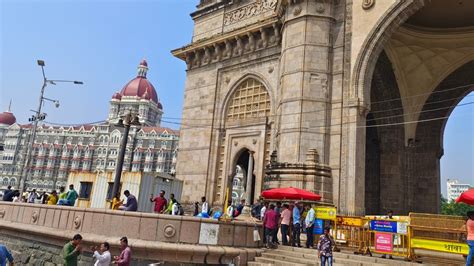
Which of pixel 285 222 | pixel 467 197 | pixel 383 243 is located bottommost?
pixel 383 243

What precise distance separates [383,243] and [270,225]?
121 inches

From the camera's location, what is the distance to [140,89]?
351ft

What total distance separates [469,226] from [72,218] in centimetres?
999

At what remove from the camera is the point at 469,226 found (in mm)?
8148

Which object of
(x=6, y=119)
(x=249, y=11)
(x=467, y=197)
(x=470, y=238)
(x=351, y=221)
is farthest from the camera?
(x=6, y=119)

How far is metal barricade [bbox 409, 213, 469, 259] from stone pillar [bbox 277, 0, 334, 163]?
548 cm

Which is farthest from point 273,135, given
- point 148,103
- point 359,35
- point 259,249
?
point 148,103

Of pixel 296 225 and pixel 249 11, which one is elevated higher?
pixel 249 11

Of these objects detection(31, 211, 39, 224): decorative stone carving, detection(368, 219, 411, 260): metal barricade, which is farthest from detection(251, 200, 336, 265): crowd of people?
detection(31, 211, 39, 224): decorative stone carving

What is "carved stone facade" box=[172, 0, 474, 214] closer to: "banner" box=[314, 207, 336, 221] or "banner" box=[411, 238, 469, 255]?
"banner" box=[314, 207, 336, 221]

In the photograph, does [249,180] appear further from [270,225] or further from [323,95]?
[270,225]

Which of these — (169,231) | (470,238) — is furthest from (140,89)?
(470,238)

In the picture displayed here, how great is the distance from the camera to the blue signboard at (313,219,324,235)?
1187cm

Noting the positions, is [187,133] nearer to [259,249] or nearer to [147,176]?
[147,176]
